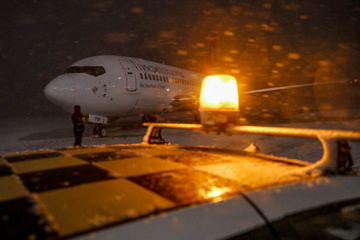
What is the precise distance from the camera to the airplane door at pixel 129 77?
488 inches

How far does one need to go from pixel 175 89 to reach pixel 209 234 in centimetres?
1600

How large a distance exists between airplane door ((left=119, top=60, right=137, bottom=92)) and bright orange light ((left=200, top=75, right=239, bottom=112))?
1068 centimetres

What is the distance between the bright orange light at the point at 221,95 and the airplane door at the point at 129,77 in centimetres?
1068

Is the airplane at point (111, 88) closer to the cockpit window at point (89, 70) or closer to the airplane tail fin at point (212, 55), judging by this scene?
the cockpit window at point (89, 70)

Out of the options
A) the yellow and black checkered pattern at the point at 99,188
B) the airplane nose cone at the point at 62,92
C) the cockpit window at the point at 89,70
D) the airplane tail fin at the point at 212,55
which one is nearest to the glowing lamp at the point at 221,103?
the yellow and black checkered pattern at the point at 99,188

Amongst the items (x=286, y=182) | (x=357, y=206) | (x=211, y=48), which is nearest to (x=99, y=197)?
(x=286, y=182)

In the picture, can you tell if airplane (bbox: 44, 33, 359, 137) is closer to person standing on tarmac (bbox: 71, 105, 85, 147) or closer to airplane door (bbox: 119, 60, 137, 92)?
airplane door (bbox: 119, 60, 137, 92)

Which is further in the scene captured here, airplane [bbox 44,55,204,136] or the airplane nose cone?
airplane [bbox 44,55,204,136]

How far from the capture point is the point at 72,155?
200 centimetres

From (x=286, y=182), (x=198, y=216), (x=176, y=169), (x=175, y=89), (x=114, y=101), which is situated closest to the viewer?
(x=198, y=216)

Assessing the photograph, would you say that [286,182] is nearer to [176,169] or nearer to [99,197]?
[176,169]

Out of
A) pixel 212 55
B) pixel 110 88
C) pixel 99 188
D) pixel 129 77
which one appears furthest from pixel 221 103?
pixel 212 55

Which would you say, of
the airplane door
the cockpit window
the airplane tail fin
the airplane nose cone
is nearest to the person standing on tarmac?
the airplane nose cone

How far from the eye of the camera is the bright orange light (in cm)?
198
